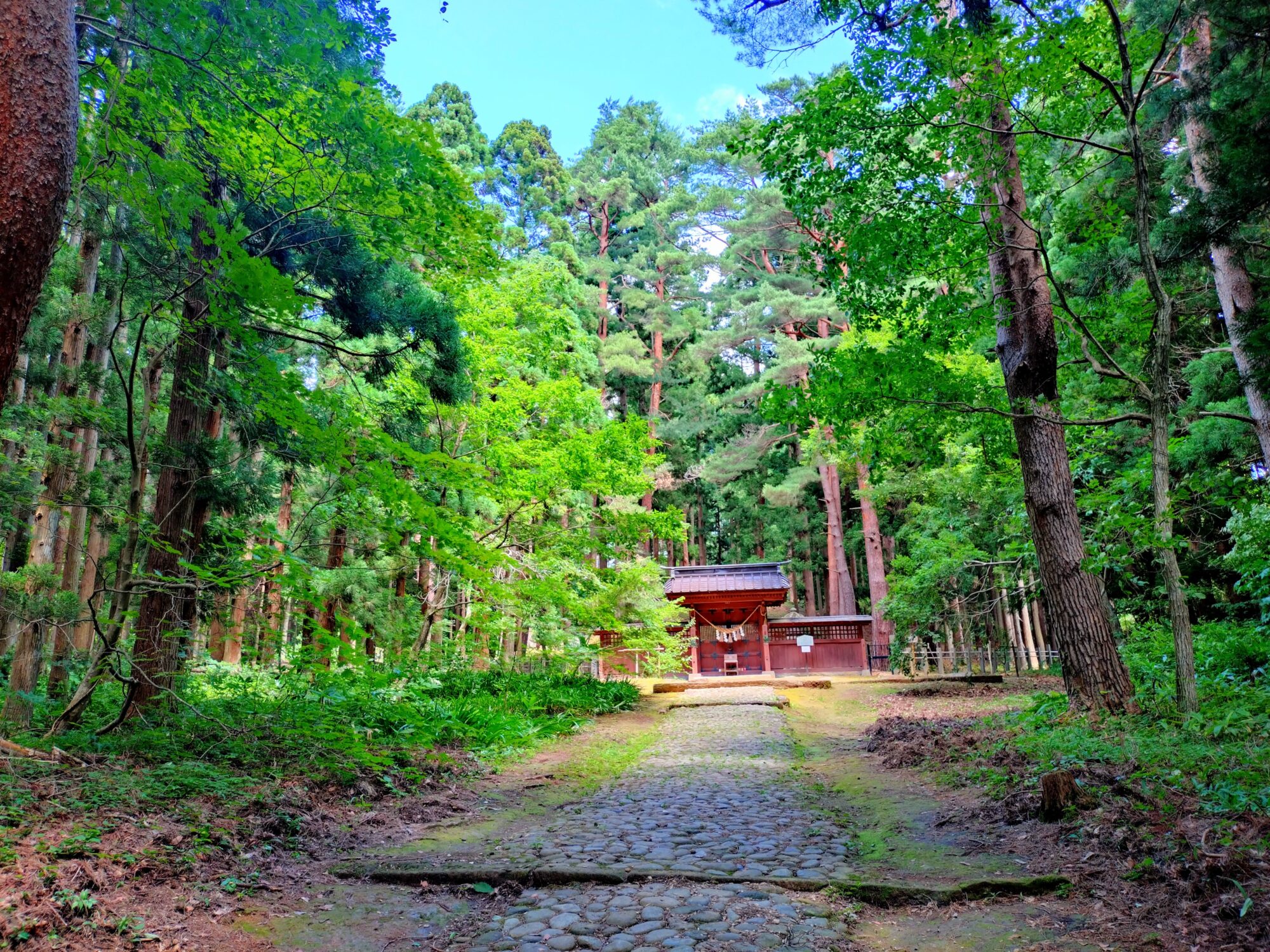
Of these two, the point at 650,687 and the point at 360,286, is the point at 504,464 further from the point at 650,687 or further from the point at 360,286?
the point at 650,687

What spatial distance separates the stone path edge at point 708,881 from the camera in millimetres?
3381

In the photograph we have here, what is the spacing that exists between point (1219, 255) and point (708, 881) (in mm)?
9356

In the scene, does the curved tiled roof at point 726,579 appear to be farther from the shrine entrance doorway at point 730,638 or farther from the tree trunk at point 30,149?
the tree trunk at point 30,149

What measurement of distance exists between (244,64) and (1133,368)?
1202 centimetres

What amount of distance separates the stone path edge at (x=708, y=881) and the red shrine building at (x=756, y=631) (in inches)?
718

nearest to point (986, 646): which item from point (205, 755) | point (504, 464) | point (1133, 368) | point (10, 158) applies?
→ point (1133, 368)

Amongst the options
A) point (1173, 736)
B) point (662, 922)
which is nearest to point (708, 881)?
point (662, 922)

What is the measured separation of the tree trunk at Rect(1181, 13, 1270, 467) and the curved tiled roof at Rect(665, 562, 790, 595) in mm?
14864

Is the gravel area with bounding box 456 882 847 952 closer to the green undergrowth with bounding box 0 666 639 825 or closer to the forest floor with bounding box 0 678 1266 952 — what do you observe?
the forest floor with bounding box 0 678 1266 952

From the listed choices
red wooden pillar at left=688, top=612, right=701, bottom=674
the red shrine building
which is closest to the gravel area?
the red shrine building

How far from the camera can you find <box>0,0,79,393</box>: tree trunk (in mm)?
2305

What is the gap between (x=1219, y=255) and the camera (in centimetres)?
845

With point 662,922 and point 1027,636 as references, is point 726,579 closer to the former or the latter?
point 1027,636

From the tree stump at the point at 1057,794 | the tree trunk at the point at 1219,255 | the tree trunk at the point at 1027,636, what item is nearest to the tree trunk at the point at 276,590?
the tree stump at the point at 1057,794
